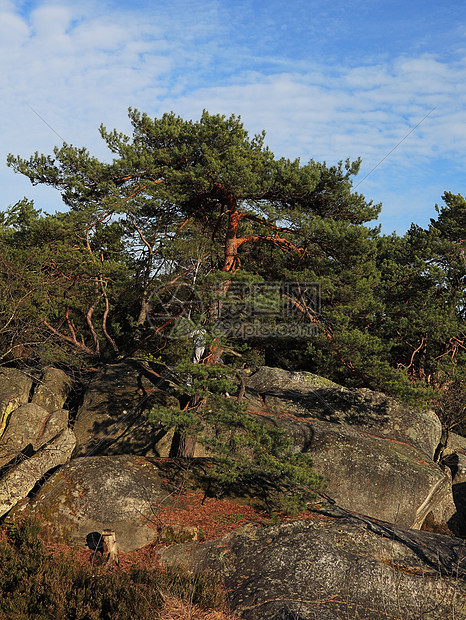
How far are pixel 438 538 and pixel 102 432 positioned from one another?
9747 millimetres

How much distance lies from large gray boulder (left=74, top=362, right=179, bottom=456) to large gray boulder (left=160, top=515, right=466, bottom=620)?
479 centimetres

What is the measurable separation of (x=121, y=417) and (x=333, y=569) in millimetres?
8459

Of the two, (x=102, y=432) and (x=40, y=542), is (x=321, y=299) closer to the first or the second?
(x=102, y=432)

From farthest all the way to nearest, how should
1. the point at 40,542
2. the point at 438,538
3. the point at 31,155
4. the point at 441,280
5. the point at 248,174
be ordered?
the point at 441,280 < the point at 31,155 < the point at 248,174 < the point at 438,538 < the point at 40,542

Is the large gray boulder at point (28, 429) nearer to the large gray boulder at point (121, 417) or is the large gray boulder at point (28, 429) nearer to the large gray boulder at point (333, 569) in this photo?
the large gray boulder at point (121, 417)

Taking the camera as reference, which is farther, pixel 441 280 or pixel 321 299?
pixel 441 280

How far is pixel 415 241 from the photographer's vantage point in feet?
80.4

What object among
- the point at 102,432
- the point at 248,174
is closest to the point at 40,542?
the point at 102,432

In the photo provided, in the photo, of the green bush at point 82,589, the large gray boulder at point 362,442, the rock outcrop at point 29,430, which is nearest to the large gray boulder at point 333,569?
the green bush at point 82,589

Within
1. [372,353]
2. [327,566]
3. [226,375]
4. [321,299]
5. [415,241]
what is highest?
[415,241]

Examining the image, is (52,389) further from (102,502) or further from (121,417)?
(102,502)

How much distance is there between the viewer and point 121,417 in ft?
51.9

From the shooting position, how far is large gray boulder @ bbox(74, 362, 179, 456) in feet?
49.7

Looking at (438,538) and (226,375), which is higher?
(226,375)
